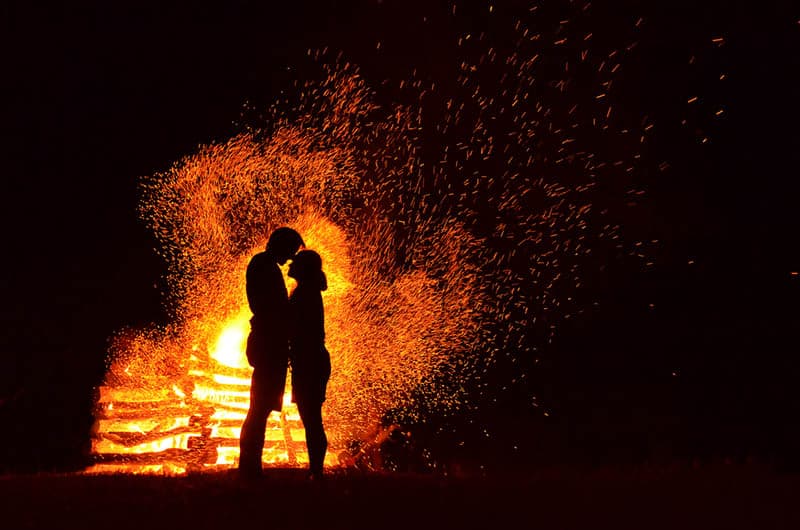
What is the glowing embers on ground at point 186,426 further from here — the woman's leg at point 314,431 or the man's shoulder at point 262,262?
the man's shoulder at point 262,262

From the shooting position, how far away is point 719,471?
5.98 m

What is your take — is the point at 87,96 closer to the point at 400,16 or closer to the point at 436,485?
the point at 400,16

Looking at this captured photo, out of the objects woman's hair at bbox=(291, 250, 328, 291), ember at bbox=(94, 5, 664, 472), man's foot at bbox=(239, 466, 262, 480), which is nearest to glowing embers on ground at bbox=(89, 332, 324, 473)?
ember at bbox=(94, 5, 664, 472)

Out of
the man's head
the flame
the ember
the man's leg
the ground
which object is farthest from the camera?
the ember

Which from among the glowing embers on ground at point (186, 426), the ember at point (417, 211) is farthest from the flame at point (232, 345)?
the ember at point (417, 211)

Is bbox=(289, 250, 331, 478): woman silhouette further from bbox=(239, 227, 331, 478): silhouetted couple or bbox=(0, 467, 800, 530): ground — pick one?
bbox=(0, 467, 800, 530): ground

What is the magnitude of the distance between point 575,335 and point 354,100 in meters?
4.67

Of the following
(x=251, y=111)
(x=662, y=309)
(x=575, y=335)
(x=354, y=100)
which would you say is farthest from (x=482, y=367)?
(x=251, y=111)

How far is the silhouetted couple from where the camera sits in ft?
15.3

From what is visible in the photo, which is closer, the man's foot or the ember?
the man's foot

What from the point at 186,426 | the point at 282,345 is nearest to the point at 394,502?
the point at 282,345

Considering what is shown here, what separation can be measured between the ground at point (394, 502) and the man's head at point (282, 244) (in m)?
1.56

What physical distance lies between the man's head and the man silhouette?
0.13 meters

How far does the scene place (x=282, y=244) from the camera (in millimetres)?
4887
